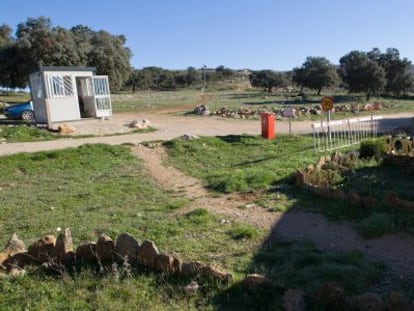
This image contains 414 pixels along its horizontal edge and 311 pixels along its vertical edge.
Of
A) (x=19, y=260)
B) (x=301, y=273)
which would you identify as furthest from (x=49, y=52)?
(x=301, y=273)

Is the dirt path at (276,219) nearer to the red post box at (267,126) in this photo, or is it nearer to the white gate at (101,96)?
the red post box at (267,126)

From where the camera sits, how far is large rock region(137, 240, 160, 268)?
481cm

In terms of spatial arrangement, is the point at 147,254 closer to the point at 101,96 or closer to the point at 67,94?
the point at 67,94

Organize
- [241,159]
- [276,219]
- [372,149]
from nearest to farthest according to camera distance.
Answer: [276,219] < [372,149] < [241,159]

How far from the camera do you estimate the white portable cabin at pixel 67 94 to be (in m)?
20.4

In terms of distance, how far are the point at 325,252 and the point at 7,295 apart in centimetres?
357

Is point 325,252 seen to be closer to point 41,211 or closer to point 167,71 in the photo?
point 41,211

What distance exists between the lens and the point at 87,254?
5098 mm

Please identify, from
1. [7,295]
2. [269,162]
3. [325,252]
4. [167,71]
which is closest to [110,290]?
[7,295]

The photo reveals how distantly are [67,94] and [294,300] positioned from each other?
19.3 m

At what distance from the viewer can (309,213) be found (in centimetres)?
726

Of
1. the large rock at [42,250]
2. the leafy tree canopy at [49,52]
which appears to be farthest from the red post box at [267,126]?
the leafy tree canopy at [49,52]

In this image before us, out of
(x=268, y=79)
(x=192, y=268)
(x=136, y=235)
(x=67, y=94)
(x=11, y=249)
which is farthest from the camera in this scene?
(x=268, y=79)

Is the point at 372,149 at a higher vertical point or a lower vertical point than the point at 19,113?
lower
